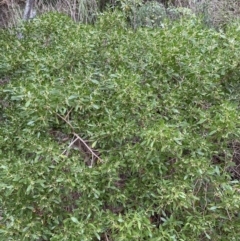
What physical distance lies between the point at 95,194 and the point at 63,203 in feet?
0.65

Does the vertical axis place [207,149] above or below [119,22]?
below

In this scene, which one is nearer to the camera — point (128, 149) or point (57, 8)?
point (128, 149)

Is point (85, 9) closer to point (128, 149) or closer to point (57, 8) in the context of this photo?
point (57, 8)

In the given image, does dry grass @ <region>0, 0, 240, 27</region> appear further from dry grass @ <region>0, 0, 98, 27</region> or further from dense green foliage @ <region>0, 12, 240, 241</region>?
dense green foliage @ <region>0, 12, 240, 241</region>

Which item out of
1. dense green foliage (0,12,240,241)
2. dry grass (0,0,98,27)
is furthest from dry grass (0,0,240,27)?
dense green foliage (0,12,240,241)

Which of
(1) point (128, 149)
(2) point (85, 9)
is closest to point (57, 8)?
→ (2) point (85, 9)

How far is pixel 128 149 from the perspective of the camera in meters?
1.82

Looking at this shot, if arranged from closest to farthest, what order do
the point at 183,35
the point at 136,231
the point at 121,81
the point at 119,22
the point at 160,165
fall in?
the point at 136,231
the point at 160,165
the point at 121,81
the point at 183,35
the point at 119,22

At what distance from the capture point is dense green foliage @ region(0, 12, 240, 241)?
174cm

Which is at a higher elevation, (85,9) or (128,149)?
(128,149)

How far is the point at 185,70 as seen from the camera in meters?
2.07

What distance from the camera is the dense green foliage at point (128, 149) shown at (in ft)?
5.71

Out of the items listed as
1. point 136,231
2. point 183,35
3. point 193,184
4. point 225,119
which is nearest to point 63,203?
point 136,231

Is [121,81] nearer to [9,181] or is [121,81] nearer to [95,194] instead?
[95,194]
